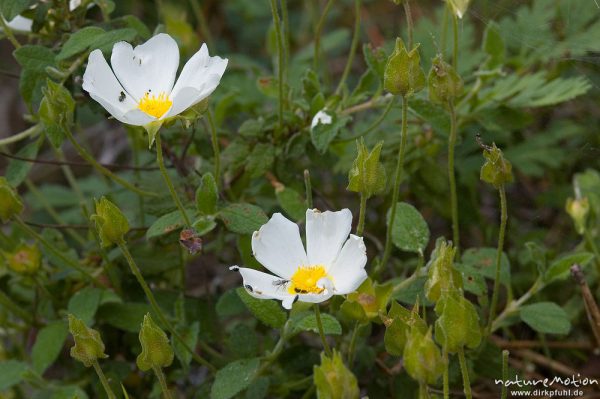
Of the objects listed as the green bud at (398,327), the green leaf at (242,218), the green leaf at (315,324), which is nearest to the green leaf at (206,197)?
the green leaf at (242,218)

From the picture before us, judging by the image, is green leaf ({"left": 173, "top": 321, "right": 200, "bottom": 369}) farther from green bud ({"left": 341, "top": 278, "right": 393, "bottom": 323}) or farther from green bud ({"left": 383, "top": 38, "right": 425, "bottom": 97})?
green bud ({"left": 383, "top": 38, "right": 425, "bottom": 97})

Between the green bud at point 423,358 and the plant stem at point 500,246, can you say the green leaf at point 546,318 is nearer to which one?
the plant stem at point 500,246

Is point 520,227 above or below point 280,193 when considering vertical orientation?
below

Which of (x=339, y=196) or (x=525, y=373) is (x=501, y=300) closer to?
(x=525, y=373)

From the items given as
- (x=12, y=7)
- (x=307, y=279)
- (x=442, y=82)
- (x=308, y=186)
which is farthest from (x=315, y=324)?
(x=12, y=7)

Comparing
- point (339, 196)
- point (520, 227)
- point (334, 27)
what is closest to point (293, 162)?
point (339, 196)
